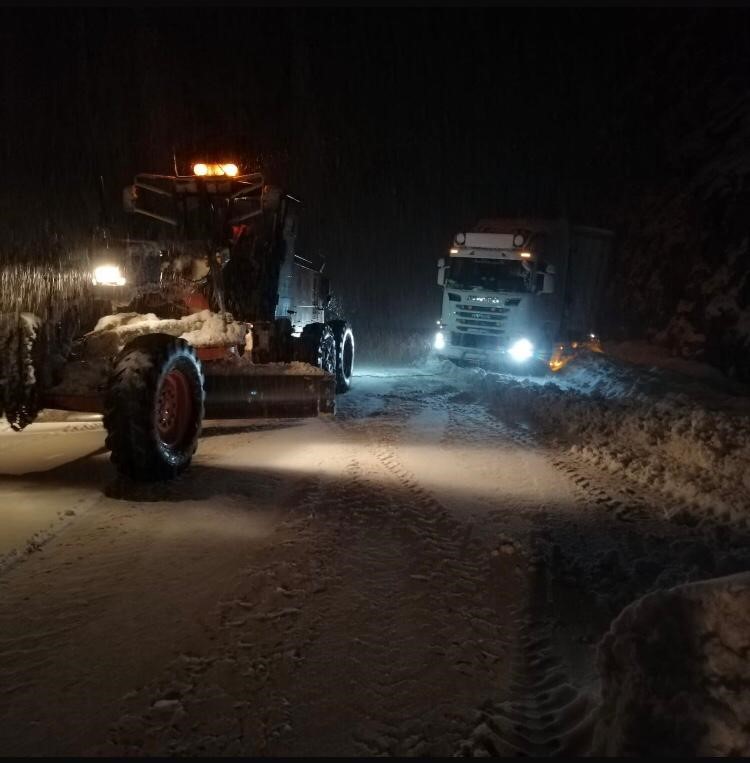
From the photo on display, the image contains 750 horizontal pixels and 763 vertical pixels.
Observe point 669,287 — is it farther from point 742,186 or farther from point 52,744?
point 52,744

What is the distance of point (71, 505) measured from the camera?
609 centimetres

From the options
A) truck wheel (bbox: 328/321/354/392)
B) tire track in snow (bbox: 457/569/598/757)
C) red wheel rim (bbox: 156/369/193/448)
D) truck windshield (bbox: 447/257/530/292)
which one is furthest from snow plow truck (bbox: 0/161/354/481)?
truck windshield (bbox: 447/257/530/292)

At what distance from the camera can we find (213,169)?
1030cm

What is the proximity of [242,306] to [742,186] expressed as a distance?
50.9 ft

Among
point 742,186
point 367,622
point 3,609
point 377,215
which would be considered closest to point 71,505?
point 3,609

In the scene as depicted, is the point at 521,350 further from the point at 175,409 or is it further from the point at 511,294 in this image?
the point at 175,409

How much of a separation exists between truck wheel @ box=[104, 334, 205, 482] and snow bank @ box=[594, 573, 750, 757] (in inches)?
195

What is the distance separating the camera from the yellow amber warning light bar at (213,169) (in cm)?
1027

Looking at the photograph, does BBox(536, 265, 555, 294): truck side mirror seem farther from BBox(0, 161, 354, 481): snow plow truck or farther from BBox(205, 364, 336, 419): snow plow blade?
BBox(205, 364, 336, 419): snow plow blade

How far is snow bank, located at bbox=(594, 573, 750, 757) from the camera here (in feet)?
7.56

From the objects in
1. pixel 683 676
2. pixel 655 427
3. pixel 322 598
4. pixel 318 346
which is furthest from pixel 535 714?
pixel 318 346

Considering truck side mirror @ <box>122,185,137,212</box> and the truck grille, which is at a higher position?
truck side mirror @ <box>122,185,137,212</box>

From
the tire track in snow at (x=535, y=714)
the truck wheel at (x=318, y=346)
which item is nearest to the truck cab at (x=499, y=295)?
the truck wheel at (x=318, y=346)

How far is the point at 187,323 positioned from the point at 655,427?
6595mm
